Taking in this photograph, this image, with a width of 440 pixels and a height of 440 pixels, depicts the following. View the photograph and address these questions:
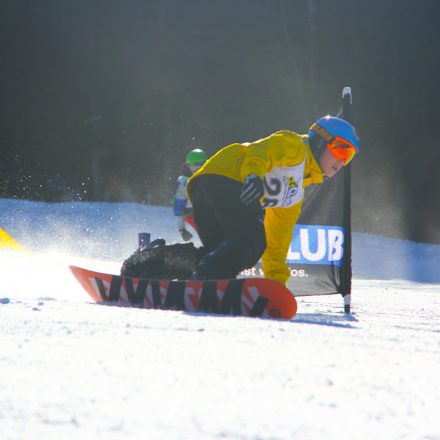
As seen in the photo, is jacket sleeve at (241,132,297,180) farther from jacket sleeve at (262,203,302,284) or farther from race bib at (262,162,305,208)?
jacket sleeve at (262,203,302,284)

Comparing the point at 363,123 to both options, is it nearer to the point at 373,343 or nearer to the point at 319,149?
the point at 319,149

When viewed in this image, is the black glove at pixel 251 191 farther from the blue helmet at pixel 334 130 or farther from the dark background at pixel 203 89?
the dark background at pixel 203 89

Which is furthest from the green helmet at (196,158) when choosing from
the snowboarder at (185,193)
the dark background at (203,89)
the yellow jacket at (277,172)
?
the dark background at (203,89)

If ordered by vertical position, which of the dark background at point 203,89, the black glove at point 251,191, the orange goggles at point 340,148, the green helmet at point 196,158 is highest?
the dark background at point 203,89

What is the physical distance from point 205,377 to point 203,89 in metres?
12.3

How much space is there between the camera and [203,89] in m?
13.5

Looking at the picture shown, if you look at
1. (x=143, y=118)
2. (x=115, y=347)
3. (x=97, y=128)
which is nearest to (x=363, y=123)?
(x=143, y=118)

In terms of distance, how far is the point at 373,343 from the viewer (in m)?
2.33

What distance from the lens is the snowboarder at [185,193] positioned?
Result: 720 cm

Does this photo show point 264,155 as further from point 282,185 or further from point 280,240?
point 280,240

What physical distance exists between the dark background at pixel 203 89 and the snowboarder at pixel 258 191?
8689mm

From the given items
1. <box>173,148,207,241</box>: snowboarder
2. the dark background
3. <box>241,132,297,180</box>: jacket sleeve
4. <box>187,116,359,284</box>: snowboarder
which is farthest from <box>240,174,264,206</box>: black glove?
the dark background

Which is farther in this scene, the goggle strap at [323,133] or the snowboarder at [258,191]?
the goggle strap at [323,133]

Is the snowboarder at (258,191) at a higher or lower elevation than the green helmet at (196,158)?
lower
